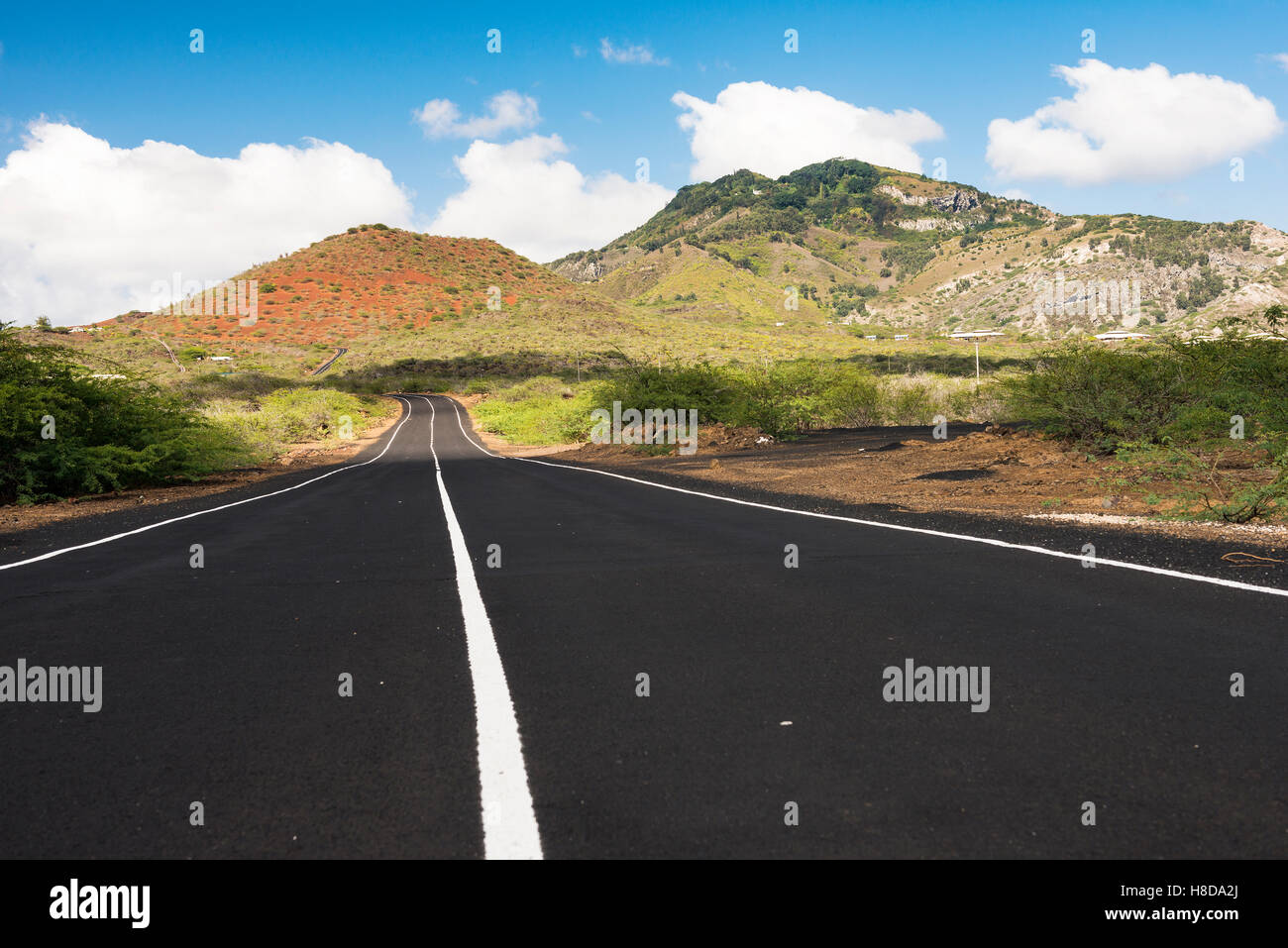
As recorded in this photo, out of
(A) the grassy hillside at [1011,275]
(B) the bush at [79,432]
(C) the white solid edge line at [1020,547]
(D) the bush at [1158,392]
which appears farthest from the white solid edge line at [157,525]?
(A) the grassy hillside at [1011,275]

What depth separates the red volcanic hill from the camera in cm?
10800

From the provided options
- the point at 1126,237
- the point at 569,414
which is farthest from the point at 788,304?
the point at 569,414

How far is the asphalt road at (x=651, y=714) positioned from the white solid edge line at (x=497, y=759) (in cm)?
2

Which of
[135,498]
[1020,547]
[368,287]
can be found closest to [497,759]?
[1020,547]

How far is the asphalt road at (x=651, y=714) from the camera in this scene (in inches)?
112

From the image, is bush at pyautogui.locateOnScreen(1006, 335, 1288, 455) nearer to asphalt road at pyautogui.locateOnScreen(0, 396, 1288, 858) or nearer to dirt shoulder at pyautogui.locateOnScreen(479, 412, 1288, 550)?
dirt shoulder at pyautogui.locateOnScreen(479, 412, 1288, 550)

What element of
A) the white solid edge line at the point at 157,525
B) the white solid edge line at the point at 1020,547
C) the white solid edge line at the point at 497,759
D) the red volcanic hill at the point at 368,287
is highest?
the red volcanic hill at the point at 368,287

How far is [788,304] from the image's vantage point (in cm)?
14338

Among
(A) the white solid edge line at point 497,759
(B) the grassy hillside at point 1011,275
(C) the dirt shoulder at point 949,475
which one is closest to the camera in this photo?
(A) the white solid edge line at point 497,759

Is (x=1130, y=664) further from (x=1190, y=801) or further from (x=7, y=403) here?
(x=7, y=403)

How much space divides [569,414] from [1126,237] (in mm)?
120574

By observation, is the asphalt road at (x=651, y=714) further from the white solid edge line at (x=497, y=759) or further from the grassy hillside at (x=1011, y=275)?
the grassy hillside at (x=1011, y=275)

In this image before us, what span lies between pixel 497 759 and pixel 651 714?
0.82 metres

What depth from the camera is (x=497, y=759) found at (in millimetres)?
3467
